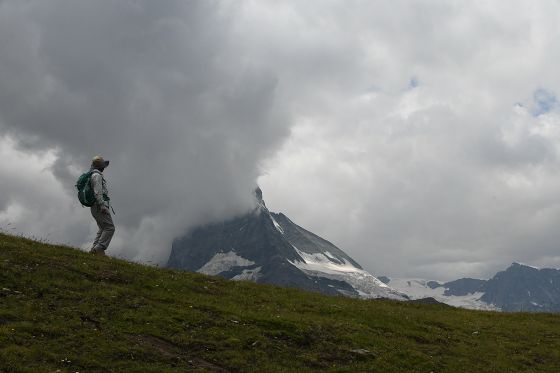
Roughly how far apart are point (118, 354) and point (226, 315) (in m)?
6.68

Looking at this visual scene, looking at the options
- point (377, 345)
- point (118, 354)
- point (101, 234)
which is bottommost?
point (118, 354)

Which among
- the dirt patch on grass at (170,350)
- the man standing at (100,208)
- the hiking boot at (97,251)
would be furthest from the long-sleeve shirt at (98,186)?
the dirt patch on grass at (170,350)

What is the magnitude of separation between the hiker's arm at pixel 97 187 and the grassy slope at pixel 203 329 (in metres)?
2.90

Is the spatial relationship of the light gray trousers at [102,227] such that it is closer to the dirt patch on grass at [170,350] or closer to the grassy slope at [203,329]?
the grassy slope at [203,329]

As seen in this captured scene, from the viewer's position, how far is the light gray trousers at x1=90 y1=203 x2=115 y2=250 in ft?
106

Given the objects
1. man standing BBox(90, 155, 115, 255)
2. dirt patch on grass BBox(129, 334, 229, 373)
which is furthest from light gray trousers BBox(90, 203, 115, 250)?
dirt patch on grass BBox(129, 334, 229, 373)

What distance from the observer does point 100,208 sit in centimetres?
3184

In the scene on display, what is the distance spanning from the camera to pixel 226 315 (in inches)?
1041

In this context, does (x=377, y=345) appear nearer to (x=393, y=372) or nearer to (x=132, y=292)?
(x=393, y=372)

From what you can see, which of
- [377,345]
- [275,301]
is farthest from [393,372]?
[275,301]

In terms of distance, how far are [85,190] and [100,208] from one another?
1.18 m

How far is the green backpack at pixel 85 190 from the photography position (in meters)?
31.7

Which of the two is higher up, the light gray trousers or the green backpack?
the green backpack

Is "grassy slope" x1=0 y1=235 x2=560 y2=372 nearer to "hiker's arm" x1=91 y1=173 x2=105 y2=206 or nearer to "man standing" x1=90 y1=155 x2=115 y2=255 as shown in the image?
"man standing" x1=90 y1=155 x2=115 y2=255
